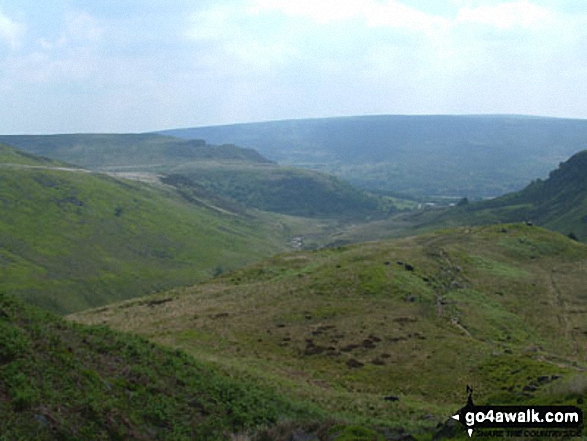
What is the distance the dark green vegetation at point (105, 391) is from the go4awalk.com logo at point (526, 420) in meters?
9.77

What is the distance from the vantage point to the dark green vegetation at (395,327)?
38156 mm

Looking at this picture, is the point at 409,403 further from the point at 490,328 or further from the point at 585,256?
the point at 585,256

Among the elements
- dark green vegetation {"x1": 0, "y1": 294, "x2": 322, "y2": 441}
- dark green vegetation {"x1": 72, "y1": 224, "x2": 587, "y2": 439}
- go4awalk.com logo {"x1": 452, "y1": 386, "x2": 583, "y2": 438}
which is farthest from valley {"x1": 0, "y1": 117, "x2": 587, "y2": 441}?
go4awalk.com logo {"x1": 452, "y1": 386, "x2": 583, "y2": 438}

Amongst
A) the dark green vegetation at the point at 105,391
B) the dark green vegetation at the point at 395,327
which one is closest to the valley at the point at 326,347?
the dark green vegetation at the point at 105,391

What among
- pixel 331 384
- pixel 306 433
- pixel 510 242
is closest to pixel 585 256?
pixel 510 242

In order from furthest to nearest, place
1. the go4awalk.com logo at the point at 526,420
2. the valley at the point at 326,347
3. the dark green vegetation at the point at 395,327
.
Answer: the dark green vegetation at the point at 395,327
the valley at the point at 326,347
the go4awalk.com logo at the point at 526,420

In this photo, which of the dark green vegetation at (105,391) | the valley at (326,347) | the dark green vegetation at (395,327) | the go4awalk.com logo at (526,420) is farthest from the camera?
the dark green vegetation at (395,327)

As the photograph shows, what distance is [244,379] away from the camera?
3525 centimetres

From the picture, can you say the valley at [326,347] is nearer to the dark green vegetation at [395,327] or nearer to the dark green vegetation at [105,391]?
the dark green vegetation at [105,391]

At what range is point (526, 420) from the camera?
18.8 meters

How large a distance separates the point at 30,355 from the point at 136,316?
52.2m

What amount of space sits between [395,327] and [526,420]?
4081 centimetres

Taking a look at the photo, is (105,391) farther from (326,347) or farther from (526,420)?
(326,347)

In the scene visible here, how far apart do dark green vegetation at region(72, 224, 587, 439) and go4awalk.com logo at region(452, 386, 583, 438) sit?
2.86 m
